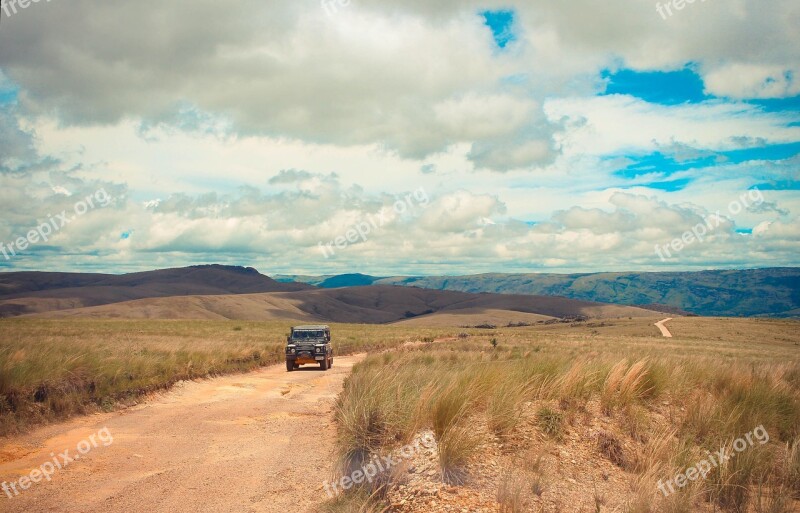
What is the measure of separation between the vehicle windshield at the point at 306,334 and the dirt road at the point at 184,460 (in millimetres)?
12685

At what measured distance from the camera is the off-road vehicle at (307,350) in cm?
2553

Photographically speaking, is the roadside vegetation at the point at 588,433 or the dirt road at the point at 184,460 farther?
the dirt road at the point at 184,460

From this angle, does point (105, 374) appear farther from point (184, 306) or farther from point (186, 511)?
point (184, 306)

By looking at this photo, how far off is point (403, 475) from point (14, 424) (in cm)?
843

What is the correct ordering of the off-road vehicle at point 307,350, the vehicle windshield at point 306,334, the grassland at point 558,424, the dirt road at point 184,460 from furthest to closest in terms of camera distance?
the vehicle windshield at point 306,334, the off-road vehicle at point 307,350, the dirt road at point 184,460, the grassland at point 558,424

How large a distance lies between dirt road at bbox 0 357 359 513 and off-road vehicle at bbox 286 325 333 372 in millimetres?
10946

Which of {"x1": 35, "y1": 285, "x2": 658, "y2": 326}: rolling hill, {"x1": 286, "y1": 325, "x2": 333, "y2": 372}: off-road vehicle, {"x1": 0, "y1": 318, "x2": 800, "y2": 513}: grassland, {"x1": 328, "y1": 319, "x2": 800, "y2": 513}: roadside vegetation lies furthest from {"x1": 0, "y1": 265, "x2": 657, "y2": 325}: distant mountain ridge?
{"x1": 328, "y1": 319, "x2": 800, "y2": 513}: roadside vegetation

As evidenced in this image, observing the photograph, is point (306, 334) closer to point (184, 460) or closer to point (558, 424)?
point (184, 460)

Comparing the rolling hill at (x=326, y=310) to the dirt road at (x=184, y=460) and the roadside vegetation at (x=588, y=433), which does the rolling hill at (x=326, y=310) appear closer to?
the dirt road at (x=184, y=460)

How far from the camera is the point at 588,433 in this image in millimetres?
8586

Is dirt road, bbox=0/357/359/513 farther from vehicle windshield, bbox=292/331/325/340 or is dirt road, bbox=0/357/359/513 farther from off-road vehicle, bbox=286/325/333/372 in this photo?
vehicle windshield, bbox=292/331/325/340

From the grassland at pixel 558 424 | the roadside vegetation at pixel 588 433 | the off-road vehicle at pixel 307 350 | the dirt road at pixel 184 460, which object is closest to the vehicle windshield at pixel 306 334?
the off-road vehicle at pixel 307 350

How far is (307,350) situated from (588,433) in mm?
18943

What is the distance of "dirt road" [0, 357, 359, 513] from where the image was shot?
6887 millimetres
